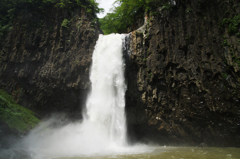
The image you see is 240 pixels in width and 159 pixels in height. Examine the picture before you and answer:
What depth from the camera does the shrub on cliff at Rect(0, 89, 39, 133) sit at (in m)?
12.7

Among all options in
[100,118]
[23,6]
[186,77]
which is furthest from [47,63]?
[186,77]

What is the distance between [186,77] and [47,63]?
14571 millimetres

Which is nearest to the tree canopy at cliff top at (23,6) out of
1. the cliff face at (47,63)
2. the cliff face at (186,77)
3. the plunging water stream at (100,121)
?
the cliff face at (47,63)

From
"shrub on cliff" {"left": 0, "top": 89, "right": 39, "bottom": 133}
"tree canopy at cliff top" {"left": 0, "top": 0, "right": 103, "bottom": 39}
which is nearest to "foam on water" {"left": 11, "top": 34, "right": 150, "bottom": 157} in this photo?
"shrub on cliff" {"left": 0, "top": 89, "right": 39, "bottom": 133}

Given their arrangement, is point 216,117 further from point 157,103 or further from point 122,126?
point 122,126

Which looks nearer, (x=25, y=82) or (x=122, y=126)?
(x=122, y=126)

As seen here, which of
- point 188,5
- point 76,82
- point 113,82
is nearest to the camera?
point 188,5

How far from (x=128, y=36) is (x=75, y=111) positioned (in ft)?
33.9

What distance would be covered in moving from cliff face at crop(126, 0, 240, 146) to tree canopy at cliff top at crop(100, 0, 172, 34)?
1683 millimetres

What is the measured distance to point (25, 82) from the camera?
1670 cm

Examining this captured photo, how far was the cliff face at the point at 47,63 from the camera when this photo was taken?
53.9ft

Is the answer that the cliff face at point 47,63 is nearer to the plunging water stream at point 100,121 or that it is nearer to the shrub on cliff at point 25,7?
the shrub on cliff at point 25,7

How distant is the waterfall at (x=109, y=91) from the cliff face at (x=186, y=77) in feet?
4.36

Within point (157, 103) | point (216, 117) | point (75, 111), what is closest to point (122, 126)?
point (157, 103)
